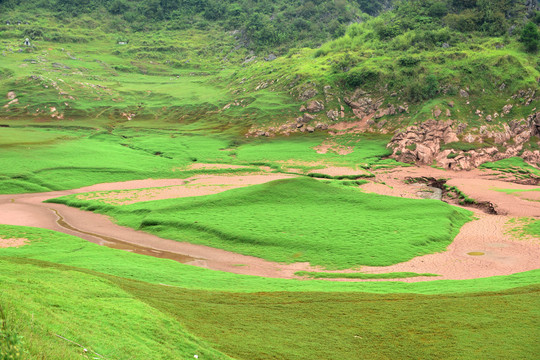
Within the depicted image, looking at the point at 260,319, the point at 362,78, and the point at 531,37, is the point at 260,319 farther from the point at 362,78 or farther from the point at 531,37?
the point at 531,37

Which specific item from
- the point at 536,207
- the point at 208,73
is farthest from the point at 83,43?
the point at 536,207

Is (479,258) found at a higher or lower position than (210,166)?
lower

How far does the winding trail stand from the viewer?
125ft

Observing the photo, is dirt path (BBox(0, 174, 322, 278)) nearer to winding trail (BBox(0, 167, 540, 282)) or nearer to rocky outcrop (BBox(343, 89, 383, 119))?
winding trail (BBox(0, 167, 540, 282))

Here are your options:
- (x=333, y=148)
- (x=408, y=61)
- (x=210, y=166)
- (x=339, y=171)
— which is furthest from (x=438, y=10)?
(x=210, y=166)

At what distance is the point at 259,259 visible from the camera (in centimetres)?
4000

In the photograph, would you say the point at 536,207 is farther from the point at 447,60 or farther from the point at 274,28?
the point at 274,28

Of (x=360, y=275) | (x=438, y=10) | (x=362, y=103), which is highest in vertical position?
(x=438, y=10)

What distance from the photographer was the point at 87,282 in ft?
71.3

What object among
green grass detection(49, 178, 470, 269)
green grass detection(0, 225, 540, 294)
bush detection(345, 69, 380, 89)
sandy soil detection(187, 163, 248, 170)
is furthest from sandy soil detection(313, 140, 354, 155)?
green grass detection(0, 225, 540, 294)

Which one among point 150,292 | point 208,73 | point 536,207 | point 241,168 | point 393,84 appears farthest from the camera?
point 208,73

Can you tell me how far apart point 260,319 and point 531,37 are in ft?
395

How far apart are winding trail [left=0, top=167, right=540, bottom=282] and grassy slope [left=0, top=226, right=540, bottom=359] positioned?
920 centimetres

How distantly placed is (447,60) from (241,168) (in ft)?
219
